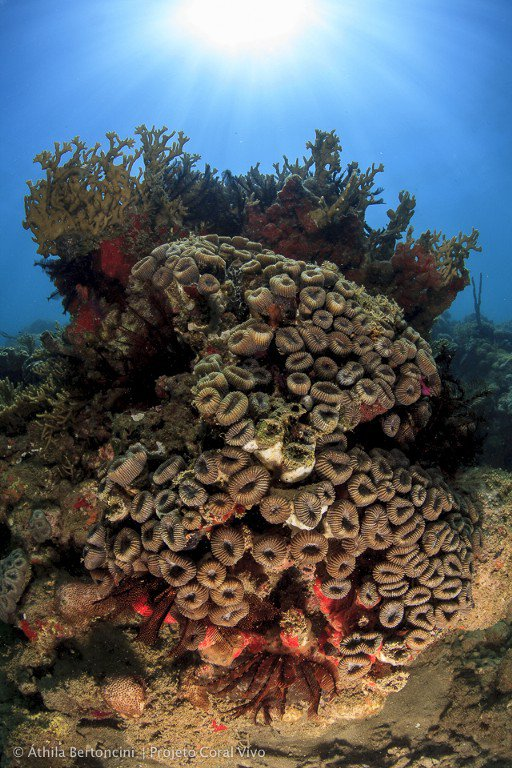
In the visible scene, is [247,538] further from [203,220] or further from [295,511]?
[203,220]

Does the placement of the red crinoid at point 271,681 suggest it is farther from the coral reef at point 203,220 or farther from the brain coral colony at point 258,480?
the coral reef at point 203,220

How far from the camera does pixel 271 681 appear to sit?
11.1ft

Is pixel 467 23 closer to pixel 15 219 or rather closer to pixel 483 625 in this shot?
pixel 483 625

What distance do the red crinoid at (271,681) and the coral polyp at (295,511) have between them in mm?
13

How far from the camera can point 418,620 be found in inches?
130

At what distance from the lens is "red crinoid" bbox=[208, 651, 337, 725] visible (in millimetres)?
3369

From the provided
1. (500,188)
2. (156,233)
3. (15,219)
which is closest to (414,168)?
(500,188)

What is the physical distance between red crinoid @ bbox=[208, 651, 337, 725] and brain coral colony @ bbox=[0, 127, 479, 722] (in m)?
0.01

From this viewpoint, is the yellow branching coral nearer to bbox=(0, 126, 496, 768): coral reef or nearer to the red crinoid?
bbox=(0, 126, 496, 768): coral reef

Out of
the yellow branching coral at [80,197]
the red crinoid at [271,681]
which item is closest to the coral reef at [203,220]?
the yellow branching coral at [80,197]

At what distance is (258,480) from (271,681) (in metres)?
1.96

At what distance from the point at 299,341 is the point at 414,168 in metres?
126

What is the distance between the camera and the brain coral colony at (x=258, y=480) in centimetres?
290

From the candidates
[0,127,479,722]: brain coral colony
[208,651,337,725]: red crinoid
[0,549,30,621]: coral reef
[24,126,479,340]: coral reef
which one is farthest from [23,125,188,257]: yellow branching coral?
[208,651,337,725]: red crinoid
